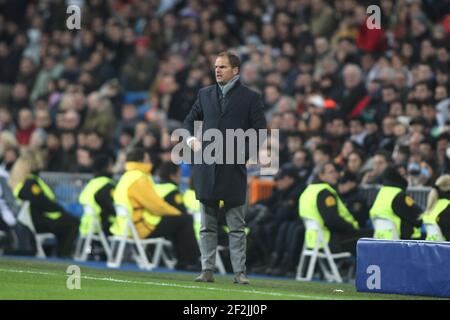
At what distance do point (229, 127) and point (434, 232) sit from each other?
347cm

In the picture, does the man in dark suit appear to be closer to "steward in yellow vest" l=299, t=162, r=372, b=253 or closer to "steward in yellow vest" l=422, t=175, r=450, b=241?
"steward in yellow vest" l=422, t=175, r=450, b=241

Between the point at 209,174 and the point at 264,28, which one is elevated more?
the point at 264,28

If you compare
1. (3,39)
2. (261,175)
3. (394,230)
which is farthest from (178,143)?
(3,39)

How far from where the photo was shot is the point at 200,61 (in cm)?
2450

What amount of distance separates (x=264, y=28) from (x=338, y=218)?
806cm

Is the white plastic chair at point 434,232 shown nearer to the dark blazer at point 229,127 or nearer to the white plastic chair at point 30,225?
→ the dark blazer at point 229,127

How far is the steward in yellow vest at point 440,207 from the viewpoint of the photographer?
15656mm

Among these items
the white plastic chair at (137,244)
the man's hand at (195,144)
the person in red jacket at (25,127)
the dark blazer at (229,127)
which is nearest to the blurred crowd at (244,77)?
the person in red jacket at (25,127)

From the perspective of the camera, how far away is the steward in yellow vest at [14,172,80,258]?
20219mm

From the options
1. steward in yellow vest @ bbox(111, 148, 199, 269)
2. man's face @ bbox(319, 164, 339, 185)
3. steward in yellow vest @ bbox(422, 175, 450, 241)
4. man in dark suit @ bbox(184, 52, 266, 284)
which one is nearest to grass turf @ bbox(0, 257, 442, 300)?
man in dark suit @ bbox(184, 52, 266, 284)

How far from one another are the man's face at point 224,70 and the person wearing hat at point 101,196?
19.9 feet

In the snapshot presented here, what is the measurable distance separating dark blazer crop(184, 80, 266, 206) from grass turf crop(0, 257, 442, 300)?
0.91 meters
